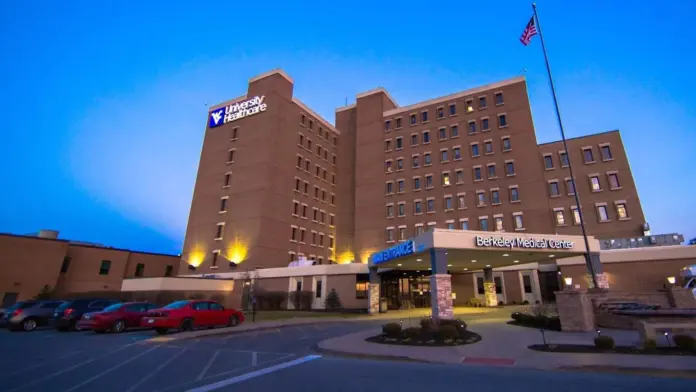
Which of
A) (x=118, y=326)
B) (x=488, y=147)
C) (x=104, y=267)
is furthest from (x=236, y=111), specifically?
(x=118, y=326)

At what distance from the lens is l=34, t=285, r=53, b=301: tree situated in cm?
3994

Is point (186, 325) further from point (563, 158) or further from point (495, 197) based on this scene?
point (563, 158)

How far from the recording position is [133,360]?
1200 centimetres

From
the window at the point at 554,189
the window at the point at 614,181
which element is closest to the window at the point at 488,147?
the window at the point at 554,189

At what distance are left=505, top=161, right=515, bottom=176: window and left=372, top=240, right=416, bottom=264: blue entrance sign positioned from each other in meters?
27.3

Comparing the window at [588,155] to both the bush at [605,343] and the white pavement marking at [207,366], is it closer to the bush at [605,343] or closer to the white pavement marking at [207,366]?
the bush at [605,343]

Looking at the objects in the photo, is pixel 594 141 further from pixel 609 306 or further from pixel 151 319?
pixel 151 319

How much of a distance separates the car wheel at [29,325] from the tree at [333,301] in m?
26.8

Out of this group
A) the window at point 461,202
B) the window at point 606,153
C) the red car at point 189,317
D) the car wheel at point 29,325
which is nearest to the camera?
the red car at point 189,317

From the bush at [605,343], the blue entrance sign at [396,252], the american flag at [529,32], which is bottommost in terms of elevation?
the bush at [605,343]

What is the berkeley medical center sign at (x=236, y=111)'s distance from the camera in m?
58.1

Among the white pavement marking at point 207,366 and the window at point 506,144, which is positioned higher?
the window at point 506,144

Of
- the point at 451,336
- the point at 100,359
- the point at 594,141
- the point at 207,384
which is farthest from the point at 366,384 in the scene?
the point at 594,141

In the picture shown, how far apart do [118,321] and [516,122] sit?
52.6 meters
